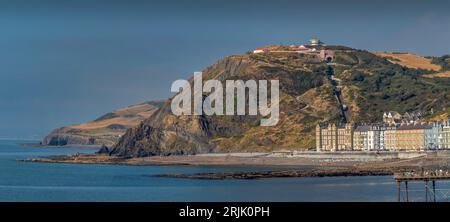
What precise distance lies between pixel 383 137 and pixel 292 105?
91.6 feet

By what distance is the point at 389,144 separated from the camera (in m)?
125

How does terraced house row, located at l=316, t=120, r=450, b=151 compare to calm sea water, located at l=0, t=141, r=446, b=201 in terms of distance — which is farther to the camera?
terraced house row, located at l=316, t=120, r=450, b=151

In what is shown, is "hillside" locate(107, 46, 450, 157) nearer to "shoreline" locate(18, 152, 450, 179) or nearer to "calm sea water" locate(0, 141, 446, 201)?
"shoreline" locate(18, 152, 450, 179)

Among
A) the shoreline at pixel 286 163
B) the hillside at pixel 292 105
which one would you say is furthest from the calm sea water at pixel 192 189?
the hillside at pixel 292 105

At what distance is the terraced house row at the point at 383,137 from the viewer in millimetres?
119938

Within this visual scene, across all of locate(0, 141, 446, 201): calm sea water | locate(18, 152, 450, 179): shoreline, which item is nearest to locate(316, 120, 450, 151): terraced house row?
locate(18, 152, 450, 179): shoreline

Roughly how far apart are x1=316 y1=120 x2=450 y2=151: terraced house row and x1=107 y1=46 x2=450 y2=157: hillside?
5.02 metres

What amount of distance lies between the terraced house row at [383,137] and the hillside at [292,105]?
5017 millimetres

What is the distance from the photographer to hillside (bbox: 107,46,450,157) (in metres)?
144

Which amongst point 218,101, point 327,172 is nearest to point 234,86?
point 218,101

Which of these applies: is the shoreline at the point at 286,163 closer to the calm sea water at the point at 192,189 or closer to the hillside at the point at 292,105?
the calm sea water at the point at 192,189

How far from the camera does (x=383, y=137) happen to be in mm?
126375

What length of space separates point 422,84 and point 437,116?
28823 mm
